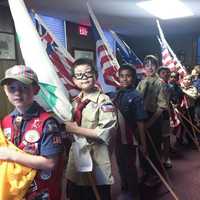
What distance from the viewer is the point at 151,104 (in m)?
3.32

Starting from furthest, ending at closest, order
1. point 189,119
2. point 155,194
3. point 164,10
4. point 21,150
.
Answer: point 164,10 → point 189,119 → point 155,194 → point 21,150

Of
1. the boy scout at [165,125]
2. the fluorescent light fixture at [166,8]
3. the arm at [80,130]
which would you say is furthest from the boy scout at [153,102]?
the fluorescent light fixture at [166,8]

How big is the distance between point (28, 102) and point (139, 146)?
1549mm

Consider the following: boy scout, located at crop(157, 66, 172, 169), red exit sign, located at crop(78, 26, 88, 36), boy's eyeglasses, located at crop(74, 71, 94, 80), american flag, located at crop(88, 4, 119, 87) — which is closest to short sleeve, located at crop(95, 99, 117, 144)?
boy's eyeglasses, located at crop(74, 71, 94, 80)

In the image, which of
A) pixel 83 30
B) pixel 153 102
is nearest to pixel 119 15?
pixel 83 30

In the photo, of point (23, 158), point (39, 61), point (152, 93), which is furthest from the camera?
point (152, 93)

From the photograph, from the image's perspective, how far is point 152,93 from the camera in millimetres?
3322

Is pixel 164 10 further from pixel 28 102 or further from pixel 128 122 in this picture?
pixel 28 102

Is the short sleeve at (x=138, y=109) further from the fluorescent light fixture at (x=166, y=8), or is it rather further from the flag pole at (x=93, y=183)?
the fluorescent light fixture at (x=166, y=8)

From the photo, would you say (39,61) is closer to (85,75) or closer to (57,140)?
(85,75)

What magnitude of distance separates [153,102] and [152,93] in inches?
3.7

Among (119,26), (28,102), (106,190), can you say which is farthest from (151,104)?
(119,26)

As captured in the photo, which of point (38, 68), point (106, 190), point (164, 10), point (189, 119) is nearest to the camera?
point (38, 68)

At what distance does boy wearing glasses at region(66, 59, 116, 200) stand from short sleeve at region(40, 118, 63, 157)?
422 mm
